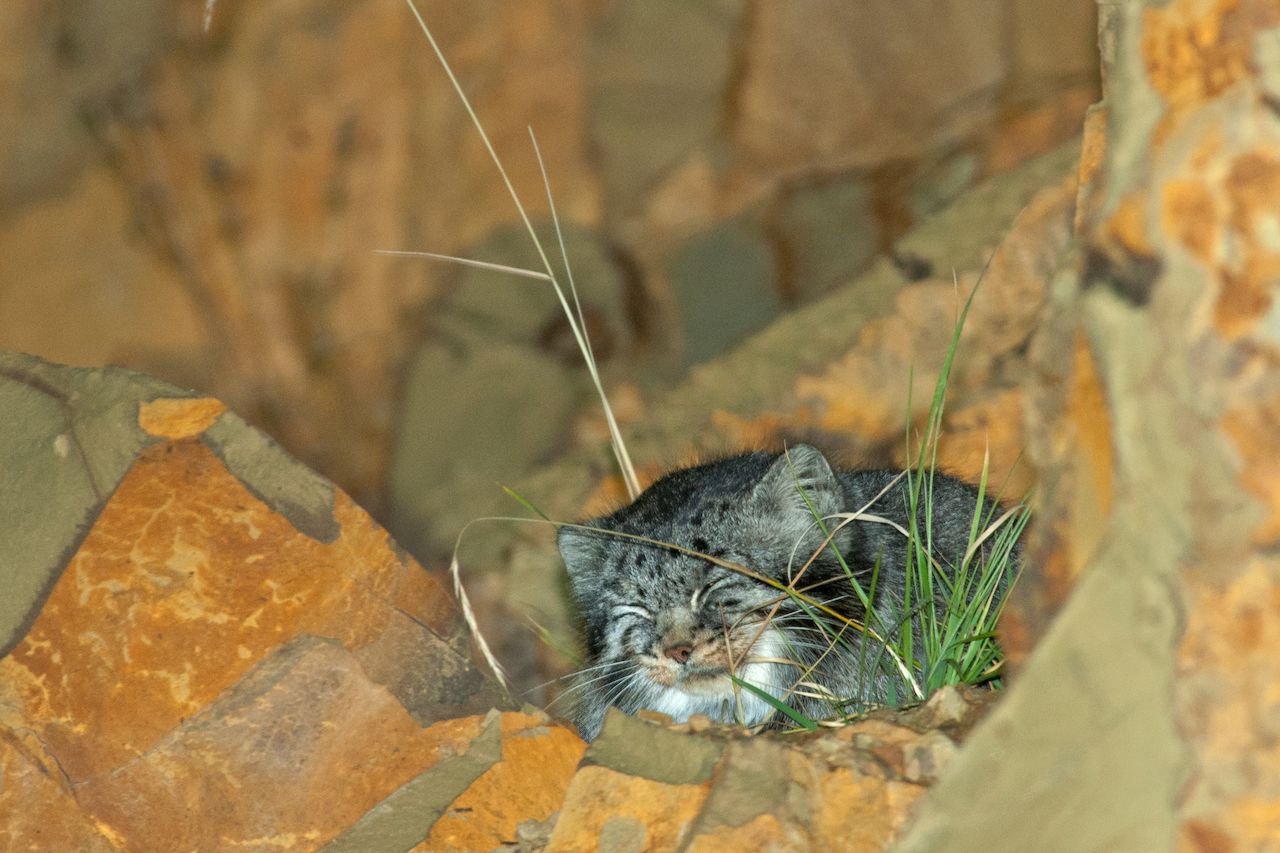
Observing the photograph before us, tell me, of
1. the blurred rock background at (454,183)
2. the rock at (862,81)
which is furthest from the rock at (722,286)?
the rock at (862,81)

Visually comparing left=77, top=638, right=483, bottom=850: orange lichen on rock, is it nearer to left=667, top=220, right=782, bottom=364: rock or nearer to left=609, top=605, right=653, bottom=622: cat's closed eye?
left=609, top=605, right=653, bottom=622: cat's closed eye

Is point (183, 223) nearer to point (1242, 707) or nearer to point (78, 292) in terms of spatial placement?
point (78, 292)

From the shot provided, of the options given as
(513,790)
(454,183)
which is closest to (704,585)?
(513,790)

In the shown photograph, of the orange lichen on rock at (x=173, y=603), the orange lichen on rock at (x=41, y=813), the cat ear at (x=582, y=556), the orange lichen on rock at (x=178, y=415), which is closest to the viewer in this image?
the orange lichen on rock at (x=41, y=813)

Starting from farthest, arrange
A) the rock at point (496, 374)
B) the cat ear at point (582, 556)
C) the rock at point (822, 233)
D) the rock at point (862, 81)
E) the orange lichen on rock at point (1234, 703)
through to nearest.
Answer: the rock at point (822, 233) → the rock at point (496, 374) → the rock at point (862, 81) → the cat ear at point (582, 556) → the orange lichen on rock at point (1234, 703)

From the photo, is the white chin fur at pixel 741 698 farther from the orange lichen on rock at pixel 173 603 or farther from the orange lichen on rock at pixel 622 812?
the orange lichen on rock at pixel 173 603

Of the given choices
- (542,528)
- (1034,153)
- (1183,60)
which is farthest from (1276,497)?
(1034,153)
